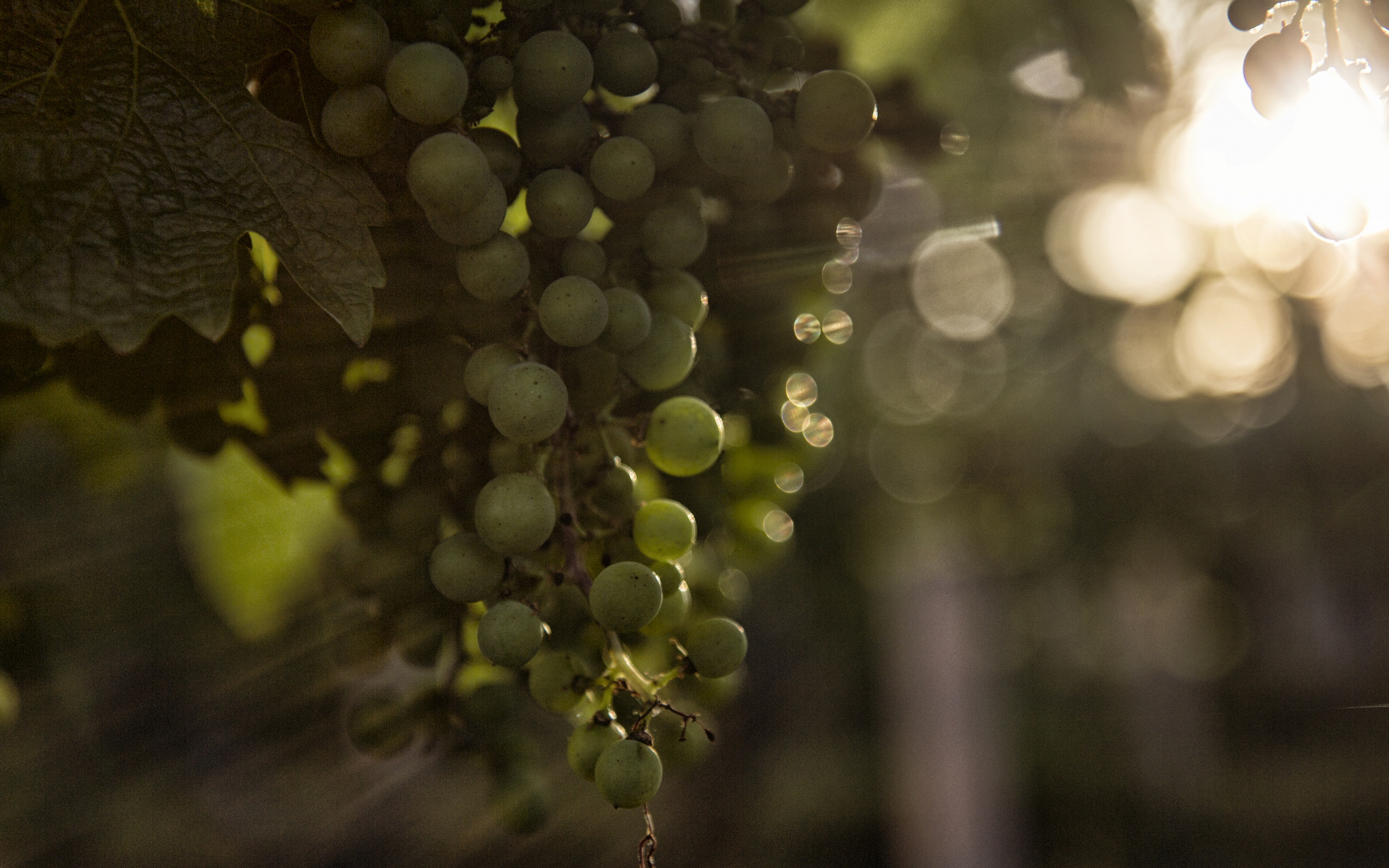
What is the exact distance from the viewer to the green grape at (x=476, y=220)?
0.41 m

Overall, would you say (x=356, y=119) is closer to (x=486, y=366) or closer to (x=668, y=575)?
(x=486, y=366)

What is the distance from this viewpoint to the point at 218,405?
502 millimetres

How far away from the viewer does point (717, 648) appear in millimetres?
485

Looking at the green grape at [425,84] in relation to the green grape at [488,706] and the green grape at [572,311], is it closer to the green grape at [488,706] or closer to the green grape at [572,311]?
the green grape at [572,311]

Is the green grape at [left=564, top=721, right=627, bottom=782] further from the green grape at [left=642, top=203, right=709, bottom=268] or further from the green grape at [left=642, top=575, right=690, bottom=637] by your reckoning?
the green grape at [left=642, top=203, right=709, bottom=268]

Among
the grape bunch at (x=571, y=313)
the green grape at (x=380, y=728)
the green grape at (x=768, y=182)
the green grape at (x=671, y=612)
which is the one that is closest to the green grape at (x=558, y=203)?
the grape bunch at (x=571, y=313)

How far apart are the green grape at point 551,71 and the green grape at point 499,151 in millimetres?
24

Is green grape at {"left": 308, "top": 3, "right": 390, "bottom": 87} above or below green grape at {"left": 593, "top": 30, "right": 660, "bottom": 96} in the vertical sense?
below

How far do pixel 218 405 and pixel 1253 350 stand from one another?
4.75 meters

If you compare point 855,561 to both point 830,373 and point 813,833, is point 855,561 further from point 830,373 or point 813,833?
point 813,833

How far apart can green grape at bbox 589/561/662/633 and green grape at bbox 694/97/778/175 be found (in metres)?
0.24

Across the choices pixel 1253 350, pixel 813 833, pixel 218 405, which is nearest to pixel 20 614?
pixel 218 405

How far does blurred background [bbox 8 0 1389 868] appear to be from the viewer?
0.62 m

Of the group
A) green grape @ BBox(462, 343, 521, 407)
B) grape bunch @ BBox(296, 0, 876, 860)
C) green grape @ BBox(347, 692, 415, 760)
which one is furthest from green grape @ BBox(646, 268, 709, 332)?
green grape @ BBox(347, 692, 415, 760)
